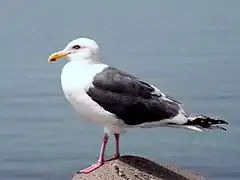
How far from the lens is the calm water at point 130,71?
1185cm

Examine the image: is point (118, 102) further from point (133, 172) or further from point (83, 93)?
point (133, 172)

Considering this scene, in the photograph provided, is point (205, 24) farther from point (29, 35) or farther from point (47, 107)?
point (47, 107)

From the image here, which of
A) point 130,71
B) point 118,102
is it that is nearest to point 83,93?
point 118,102

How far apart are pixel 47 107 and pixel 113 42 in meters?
6.35

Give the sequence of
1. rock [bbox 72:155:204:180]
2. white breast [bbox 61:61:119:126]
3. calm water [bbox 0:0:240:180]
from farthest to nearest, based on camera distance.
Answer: calm water [bbox 0:0:240:180] < white breast [bbox 61:61:119:126] < rock [bbox 72:155:204:180]

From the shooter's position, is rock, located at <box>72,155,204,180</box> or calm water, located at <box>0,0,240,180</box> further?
calm water, located at <box>0,0,240,180</box>

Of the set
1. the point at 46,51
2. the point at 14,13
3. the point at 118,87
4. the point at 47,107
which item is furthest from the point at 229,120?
the point at 14,13

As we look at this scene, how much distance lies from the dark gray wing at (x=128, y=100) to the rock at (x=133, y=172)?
1.26 feet

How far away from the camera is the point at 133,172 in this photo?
7.69 m

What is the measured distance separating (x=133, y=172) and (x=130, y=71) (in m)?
8.36

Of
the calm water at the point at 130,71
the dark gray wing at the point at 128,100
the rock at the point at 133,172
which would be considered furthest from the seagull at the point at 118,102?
the calm water at the point at 130,71

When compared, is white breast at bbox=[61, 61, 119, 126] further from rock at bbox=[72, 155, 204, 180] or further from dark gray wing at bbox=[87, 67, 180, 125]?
rock at bbox=[72, 155, 204, 180]

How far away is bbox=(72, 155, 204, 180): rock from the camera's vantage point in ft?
24.9

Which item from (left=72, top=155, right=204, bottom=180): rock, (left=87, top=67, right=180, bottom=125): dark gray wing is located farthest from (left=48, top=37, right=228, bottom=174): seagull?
(left=72, top=155, right=204, bottom=180): rock
